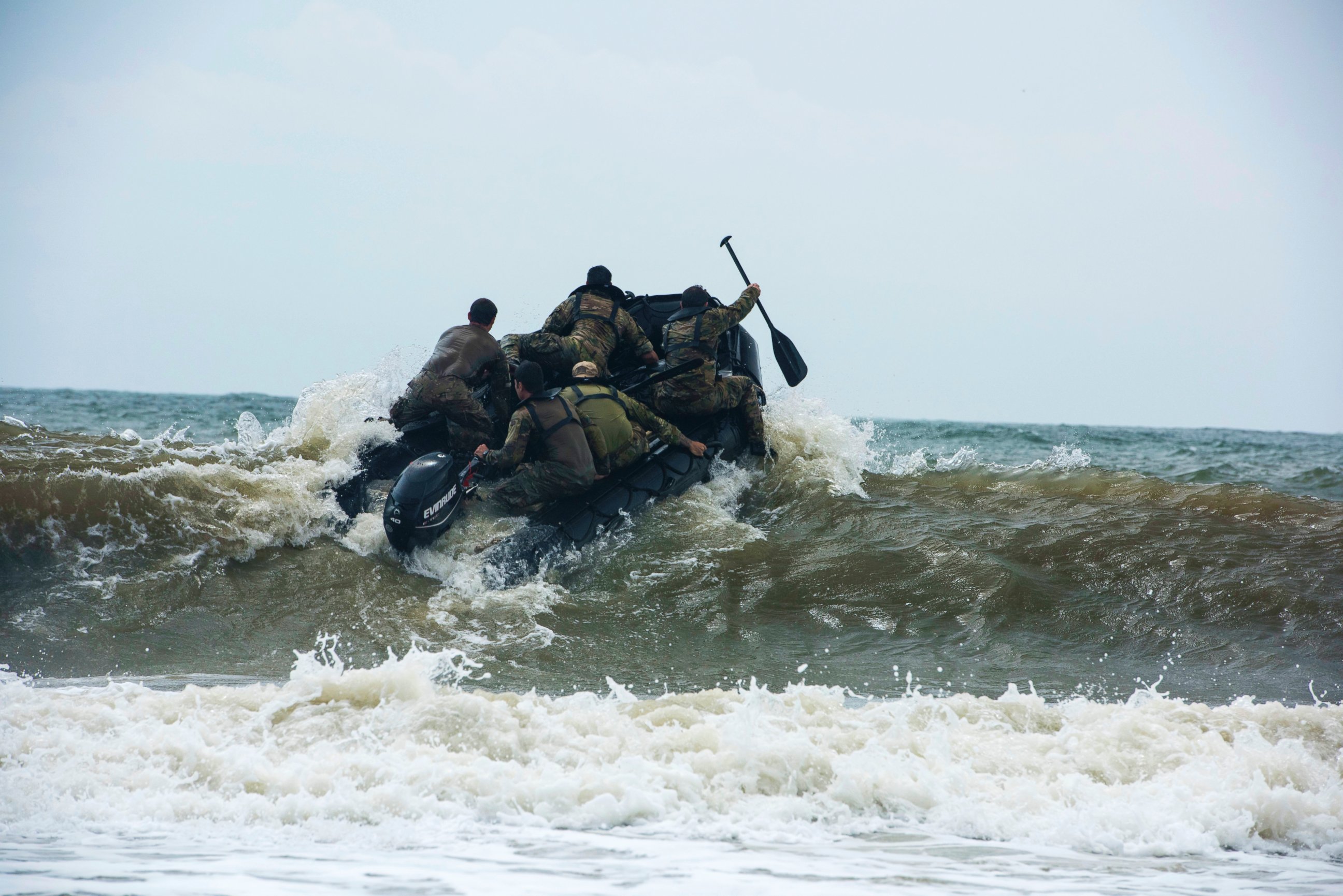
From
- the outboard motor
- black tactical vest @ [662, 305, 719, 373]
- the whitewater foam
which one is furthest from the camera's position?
black tactical vest @ [662, 305, 719, 373]

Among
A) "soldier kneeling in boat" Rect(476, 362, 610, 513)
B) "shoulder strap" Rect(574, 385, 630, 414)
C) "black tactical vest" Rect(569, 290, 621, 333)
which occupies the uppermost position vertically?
"black tactical vest" Rect(569, 290, 621, 333)

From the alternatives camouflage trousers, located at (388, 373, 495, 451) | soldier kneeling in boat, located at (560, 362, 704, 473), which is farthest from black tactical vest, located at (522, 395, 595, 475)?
camouflage trousers, located at (388, 373, 495, 451)

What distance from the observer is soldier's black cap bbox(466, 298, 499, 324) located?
7223 mm

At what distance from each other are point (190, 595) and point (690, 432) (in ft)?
12.6

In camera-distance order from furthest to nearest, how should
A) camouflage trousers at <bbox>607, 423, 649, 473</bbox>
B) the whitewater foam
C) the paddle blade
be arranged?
the paddle blade → camouflage trousers at <bbox>607, 423, 649, 473</bbox> → the whitewater foam

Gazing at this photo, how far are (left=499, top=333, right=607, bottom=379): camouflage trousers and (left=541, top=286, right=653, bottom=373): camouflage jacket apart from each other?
48mm

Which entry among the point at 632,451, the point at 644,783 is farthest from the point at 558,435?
the point at 644,783

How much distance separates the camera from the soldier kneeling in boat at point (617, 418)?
6.75 metres

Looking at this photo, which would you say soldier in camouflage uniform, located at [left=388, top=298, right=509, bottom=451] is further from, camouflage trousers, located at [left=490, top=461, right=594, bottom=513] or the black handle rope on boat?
the black handle rope on boat

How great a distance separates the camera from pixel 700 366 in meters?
7.79

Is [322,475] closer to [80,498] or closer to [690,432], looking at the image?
[80,498]

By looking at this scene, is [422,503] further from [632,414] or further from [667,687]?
[667,687]

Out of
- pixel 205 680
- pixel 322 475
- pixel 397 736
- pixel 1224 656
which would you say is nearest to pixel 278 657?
pixel 205 680

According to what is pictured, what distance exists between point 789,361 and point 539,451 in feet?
11.2
